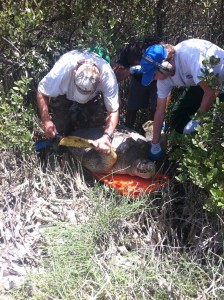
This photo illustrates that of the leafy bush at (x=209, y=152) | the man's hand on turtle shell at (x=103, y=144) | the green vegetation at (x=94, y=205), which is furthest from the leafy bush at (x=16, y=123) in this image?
the leafy bush at (x=209, y=152)

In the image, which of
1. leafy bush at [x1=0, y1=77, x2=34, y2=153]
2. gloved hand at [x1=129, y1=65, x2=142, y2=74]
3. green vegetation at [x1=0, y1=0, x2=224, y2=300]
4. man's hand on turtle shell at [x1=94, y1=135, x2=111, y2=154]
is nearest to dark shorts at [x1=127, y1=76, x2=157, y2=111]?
gloved hand at [x1=129, y1=65, x2=142, y2=74]

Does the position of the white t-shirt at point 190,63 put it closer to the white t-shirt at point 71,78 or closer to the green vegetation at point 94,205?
the green vegetation at point 94,205

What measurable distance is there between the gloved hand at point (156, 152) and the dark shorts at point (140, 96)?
505mm

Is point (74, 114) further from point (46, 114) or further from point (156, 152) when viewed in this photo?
point (156, 152)

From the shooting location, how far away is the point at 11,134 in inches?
155

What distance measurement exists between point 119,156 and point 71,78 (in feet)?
2.66

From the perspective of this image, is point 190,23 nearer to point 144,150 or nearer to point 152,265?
point 144,150

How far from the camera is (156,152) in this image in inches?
158

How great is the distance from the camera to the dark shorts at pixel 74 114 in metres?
4.18

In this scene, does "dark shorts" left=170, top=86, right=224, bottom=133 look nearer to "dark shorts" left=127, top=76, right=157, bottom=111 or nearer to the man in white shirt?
"dark shorts" left=127, top=76, right=157, bottom=111

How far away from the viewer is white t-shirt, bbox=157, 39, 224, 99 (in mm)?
3504

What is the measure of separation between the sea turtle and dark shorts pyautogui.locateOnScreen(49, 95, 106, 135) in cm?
14

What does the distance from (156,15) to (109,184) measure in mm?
1962

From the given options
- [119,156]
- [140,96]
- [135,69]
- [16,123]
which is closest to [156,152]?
[119,156]
